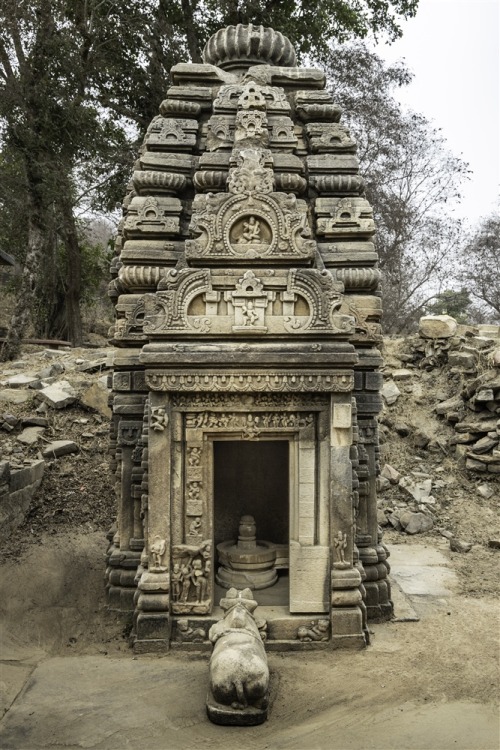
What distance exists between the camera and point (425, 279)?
23188 millimetres

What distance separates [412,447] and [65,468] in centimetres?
729

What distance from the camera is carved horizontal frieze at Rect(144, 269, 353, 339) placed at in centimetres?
604

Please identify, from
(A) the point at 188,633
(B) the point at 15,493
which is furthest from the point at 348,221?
(B) the point at 15,493

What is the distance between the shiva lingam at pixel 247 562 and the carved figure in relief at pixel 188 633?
878mm

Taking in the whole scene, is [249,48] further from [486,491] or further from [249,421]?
[486,491]

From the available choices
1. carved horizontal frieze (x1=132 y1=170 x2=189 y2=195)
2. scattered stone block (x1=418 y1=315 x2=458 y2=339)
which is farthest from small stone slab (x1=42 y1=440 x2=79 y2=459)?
scattered stone block (x1=418 y1=315 x2=458 y2=339)

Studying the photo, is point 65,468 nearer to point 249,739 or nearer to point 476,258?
point 249,739

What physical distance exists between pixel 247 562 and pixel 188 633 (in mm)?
1137

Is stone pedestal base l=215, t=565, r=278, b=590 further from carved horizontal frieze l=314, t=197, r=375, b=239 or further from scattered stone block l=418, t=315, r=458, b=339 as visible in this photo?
scattered stone block l=418, t=315, r=458, b=339

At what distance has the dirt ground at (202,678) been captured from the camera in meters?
4.54

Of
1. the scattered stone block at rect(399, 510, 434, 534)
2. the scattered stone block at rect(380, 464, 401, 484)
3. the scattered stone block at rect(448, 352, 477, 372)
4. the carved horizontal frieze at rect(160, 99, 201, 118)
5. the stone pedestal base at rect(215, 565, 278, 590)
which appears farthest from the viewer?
the scattered stone block at rect(448, 352, 477, 372)

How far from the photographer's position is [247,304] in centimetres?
610

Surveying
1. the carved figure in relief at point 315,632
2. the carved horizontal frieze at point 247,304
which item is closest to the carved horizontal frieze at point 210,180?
the carved horizontal frieze at point 247,304

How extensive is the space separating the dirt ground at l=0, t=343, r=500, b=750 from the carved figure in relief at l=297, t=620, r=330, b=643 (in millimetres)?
158
